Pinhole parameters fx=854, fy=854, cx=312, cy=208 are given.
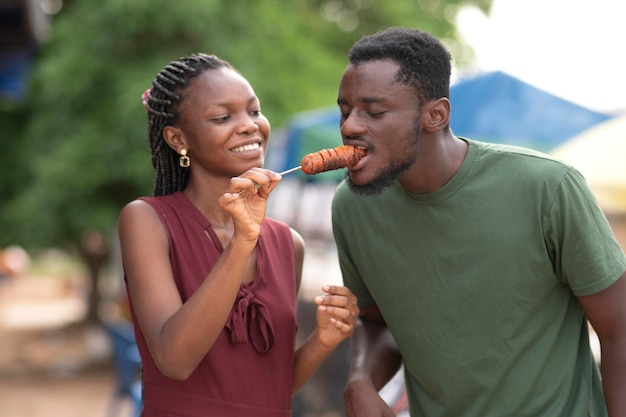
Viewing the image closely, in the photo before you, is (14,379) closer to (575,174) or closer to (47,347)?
(47,347)

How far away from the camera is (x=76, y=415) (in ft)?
34.9

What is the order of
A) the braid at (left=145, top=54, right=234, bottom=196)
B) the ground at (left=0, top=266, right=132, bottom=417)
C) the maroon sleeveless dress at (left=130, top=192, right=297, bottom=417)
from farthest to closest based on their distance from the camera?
the ground at (left=0, top=266, right=132, bottom=417), the braid at (left=145, top=54, right=234, bottom=196), the maroon sleeveless dress at (left=130, top=192, right=297, bottom=417)

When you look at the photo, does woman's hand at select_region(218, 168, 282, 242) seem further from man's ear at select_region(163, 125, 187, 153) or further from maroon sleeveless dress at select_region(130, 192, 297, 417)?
man's ear at select_region(163, 125, 187, 153)

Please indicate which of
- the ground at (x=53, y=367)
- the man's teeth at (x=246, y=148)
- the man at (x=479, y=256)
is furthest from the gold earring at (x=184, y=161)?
the ground at (x=53, y=367)

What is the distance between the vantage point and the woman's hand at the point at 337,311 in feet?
8.50

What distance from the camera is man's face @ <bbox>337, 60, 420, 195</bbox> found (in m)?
2.39

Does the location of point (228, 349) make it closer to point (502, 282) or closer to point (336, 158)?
point (336, 158)

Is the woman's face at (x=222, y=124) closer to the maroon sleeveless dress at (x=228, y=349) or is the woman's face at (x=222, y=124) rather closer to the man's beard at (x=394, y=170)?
the maroon sleeveless dress at (x=228, y=349)

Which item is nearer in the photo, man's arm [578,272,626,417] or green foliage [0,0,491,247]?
man's arm [578,272,626,417]

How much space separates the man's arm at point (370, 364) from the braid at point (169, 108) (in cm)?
76

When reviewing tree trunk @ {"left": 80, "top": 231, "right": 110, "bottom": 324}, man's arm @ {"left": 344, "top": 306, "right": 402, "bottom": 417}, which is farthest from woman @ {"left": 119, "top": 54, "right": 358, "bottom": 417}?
tree trunk @ {"left": 80, "top": 231, "right": 110, "bottom": 324}

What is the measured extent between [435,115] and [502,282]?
51 cm

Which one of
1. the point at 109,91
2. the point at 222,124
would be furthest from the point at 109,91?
the point at 222,124

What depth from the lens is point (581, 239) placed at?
226 centimetres
